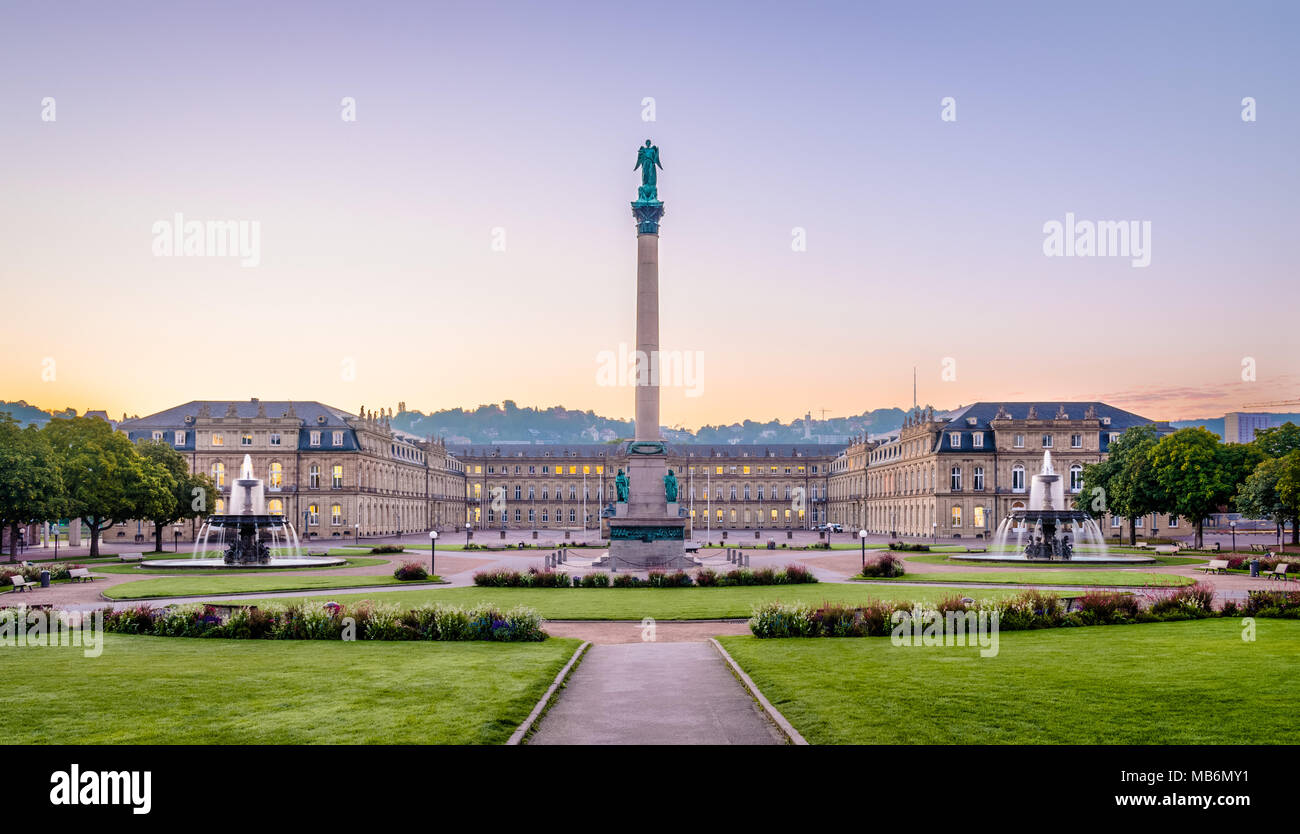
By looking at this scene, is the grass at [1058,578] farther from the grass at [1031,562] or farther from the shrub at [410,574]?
the shrub at [410,574]

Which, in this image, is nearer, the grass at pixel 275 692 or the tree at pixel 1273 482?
the grass at pixel 275 692

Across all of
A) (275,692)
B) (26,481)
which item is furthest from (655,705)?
(26,481)

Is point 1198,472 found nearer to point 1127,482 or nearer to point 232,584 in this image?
point 1127,482

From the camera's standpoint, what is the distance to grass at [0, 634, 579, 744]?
1282cm

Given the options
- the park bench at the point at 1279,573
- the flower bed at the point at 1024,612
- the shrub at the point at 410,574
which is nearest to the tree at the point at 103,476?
the shrub at the point at 410,574

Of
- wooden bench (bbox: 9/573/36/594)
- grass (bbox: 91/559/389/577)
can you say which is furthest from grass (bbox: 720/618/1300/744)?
grass (bbox: 91/559/389/577)

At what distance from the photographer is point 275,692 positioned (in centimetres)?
1575

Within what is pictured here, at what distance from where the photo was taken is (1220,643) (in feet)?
70.0

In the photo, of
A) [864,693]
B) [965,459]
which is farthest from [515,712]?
[965,459]

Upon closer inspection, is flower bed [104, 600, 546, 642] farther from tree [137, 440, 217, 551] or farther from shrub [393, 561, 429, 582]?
tree [137, 440, 217, 551]

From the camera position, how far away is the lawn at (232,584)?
36.6 metres

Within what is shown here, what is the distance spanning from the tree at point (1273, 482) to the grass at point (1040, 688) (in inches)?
1929
